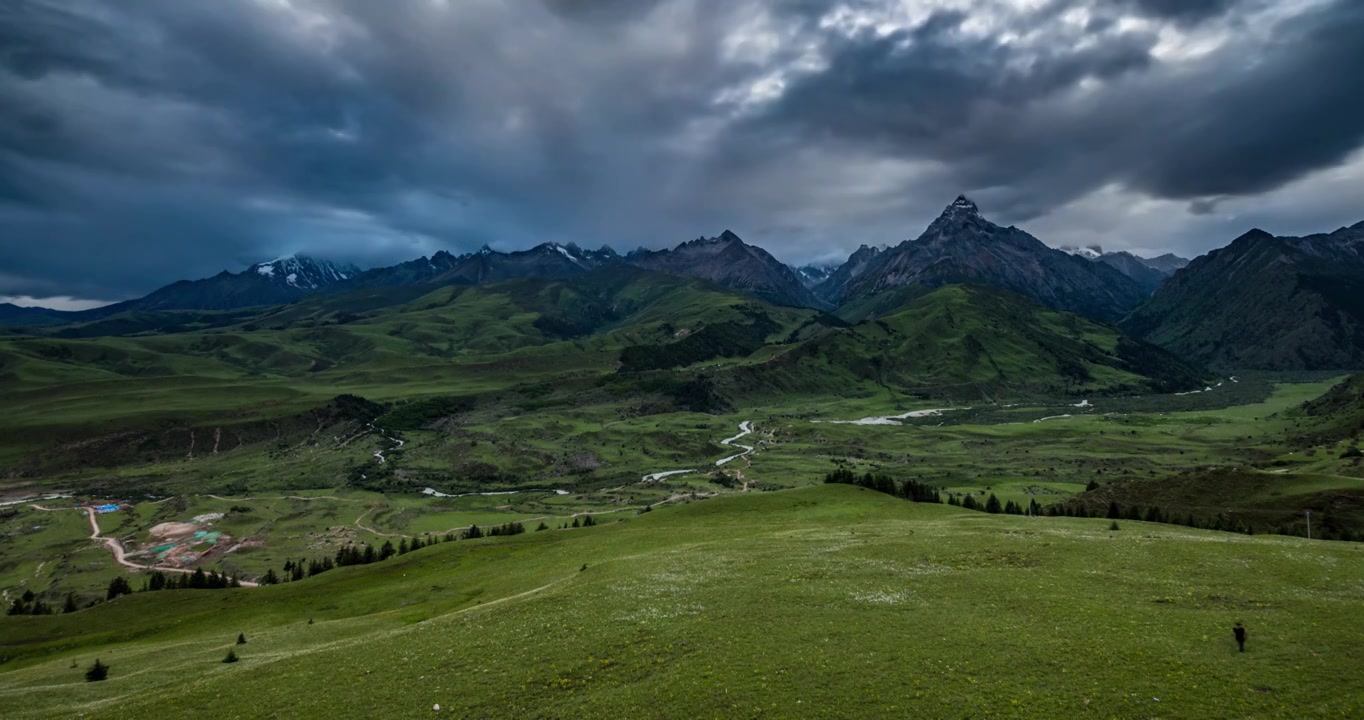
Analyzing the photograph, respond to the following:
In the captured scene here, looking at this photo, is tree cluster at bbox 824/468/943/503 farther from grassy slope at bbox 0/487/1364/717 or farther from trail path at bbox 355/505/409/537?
trail path at bbox 355/505/409/537

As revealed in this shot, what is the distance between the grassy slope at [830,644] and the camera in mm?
21484

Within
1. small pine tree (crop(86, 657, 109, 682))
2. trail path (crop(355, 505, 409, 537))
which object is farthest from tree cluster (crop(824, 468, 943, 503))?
trail path (crop(355, 505, 409, 537))

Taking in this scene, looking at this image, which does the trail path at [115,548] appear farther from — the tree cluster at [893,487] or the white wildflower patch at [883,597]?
the white wildflower patch at [883,597]

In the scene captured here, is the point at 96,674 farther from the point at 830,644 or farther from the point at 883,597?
the point at 883,597

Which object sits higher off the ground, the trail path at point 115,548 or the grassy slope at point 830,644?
the grassy slope at point 830,644

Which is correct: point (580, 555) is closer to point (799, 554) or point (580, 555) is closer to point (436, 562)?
point (436, 562)

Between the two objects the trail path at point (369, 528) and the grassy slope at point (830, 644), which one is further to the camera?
the trail path at point (369, 528)

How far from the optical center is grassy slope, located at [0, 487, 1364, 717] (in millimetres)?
21484

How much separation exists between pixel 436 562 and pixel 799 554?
42.6m

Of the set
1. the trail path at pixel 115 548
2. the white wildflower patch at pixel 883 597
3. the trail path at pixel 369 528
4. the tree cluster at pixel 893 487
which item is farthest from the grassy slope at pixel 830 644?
the trail path at pixel 369 528

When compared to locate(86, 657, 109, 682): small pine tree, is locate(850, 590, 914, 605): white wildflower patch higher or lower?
higher

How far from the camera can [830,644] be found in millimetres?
26344

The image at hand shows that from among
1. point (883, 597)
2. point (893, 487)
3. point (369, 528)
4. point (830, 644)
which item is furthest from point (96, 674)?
point (369, 528)

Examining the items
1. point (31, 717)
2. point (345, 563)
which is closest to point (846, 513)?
point (345, 563)
